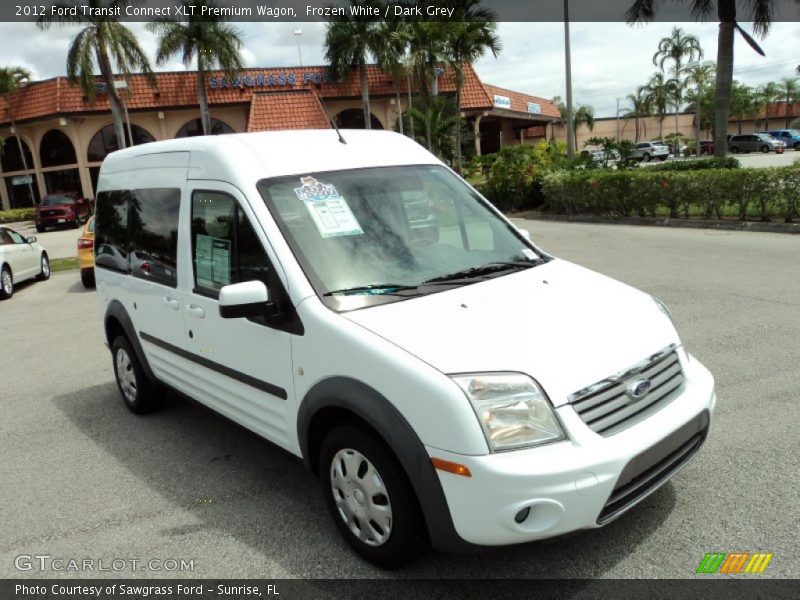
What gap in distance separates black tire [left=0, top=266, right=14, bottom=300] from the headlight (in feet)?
43.8

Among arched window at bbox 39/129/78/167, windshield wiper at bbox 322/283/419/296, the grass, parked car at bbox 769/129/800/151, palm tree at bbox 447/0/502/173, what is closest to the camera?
windshield wiper at bbox 322/283/419/296

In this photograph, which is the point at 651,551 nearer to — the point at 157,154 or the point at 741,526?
the point at 741,526

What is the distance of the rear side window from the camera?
439 centimetres

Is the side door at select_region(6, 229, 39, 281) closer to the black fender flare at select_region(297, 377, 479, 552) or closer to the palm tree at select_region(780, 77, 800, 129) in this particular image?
the black fender flare at select_region(297, 377, 479, 552)

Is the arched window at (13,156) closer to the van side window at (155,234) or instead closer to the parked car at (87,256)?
the parked car at (87,256)

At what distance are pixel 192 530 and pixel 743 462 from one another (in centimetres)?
321

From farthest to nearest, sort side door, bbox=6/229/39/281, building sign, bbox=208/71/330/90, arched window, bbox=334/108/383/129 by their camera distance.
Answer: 1. arched window, bbox=334/108/383/129
2. building sign, bbox=208/71/330/90
3. side door, bbox=6/229/39/281

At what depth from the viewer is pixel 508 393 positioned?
260cm

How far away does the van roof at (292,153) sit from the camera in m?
3.66

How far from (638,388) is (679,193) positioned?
1409 cm

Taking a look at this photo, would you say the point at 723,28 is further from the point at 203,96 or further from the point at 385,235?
the point at 203,96

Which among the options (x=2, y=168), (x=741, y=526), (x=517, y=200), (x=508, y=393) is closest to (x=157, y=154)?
(x=508, y=393)

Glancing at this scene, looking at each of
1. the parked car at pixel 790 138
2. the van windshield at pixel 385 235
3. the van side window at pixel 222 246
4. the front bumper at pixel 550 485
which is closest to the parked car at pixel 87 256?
the van side window at pixel 222 246
